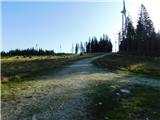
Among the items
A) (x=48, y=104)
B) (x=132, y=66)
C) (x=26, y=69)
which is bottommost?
(x=132, y=66)

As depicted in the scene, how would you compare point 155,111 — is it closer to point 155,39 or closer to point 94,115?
point 94,115

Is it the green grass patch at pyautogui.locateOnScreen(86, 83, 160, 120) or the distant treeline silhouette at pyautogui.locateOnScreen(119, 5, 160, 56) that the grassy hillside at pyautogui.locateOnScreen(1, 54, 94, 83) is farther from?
the distant treeline silhouette at pyautogui.locateOnScreen(119, 5, 160, 56)

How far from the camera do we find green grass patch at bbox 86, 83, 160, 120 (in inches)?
466

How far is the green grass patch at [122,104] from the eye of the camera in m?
11.8

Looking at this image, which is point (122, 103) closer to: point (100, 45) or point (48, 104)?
point (48, 104)

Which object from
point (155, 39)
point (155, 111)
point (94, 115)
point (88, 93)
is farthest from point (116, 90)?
point (155, 39)

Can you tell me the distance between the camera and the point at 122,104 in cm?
1326

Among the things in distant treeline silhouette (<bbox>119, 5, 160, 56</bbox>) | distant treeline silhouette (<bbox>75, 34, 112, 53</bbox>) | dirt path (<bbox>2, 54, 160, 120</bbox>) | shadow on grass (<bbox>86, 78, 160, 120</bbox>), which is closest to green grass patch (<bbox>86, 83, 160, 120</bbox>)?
shadow on grass (<bbox>86, 78, 160, 120</bbox>)

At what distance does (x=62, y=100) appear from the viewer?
13523 mm

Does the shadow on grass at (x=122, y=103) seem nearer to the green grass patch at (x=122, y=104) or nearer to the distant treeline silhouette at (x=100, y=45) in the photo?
the green grass patch at (x=122, y=104)

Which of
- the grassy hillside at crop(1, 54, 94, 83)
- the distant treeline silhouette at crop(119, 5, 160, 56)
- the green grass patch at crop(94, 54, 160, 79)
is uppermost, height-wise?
the distant treeline silhouette at crop(119, 5, 160, 56)

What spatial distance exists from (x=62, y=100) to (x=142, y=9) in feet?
268

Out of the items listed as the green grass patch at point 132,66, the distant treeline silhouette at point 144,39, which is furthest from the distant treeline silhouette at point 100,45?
the green grass patch at point 132,66

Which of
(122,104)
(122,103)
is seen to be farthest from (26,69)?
(122,104)
